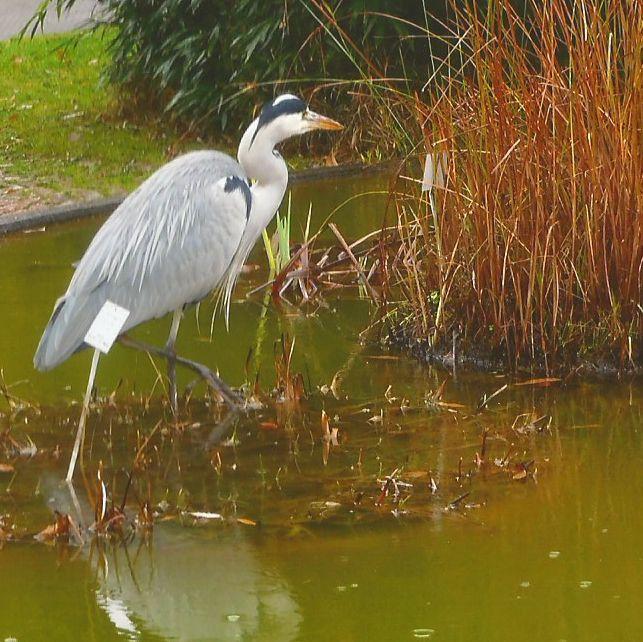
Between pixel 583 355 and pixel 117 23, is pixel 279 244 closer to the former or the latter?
pixel 583 355

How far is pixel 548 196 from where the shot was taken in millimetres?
5508

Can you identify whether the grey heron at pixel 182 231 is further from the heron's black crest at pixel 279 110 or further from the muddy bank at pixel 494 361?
the muddy bank at pixel 494 361

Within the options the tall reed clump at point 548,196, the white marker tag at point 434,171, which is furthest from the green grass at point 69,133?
the tall reed clump at point 548,196

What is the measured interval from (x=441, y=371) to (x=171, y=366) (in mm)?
1117

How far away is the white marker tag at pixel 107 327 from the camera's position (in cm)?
456

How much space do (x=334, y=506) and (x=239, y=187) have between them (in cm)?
178

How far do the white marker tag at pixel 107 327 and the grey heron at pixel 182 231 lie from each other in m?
0.64

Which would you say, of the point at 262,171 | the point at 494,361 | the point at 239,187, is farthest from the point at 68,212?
the point at 494,361

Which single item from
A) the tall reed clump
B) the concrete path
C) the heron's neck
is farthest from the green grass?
the tall reed clump

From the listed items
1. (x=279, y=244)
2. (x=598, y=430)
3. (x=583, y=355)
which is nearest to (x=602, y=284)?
(x=583, y=355)

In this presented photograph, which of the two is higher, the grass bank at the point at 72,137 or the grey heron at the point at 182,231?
the grey heron at the point at 182,231

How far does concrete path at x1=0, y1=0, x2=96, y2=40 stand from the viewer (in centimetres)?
1662

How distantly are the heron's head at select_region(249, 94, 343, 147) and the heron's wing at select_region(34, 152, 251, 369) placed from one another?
182 mm

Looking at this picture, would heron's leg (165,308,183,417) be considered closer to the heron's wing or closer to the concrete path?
the heron's wing
